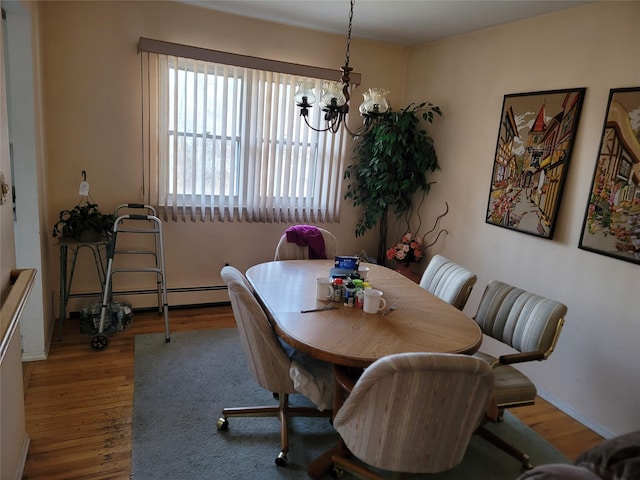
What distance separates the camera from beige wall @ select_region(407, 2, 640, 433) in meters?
2.31

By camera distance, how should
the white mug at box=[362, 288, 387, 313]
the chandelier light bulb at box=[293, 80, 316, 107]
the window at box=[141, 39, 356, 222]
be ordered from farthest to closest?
the window at box=[141, 39, 356, 222], the chandelier light bulb at box=[293, 80, 316, 107], the white mug at box=[362, 288, 387, 313]

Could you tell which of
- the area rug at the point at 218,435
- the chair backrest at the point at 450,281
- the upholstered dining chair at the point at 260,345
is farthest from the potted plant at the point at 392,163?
the upholstered dining chair at the point at 260,345

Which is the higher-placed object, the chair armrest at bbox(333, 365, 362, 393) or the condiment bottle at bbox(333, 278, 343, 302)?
the condiment bottle at bbox(333, 278, 343, 302)

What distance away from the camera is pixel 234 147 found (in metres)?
3.55

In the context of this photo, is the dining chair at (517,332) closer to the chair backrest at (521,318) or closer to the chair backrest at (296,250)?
the chair backrest at (521,318)

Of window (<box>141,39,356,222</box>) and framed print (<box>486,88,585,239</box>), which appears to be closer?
framed print (<box>486,88,585,239</box>)

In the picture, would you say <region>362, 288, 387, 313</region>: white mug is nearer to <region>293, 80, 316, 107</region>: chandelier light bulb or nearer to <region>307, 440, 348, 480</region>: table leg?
<region>307, 440, 348, 480</region>: table leg

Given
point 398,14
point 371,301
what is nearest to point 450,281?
point 371,301

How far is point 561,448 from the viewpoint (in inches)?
89.1

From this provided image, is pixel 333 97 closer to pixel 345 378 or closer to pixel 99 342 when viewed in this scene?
pixel 345 378

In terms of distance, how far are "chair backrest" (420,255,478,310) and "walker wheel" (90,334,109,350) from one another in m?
2.24

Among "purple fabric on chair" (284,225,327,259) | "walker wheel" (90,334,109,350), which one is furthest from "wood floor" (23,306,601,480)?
"purple fabric on chair" (284,225,327,259)

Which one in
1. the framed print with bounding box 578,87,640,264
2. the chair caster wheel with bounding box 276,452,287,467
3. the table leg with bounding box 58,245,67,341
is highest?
the framed print with bounding box 578,87,640,264

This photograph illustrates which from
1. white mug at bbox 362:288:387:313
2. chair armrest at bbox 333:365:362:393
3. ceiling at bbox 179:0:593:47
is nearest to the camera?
chair armrest at bbox 333:365:362:393
